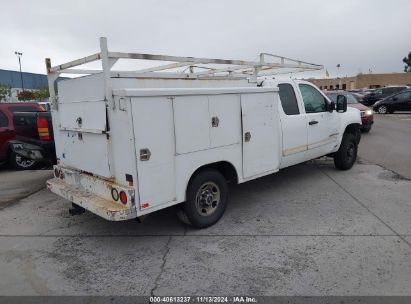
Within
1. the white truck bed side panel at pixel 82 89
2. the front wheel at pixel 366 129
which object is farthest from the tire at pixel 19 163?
the front wheel at pixel 366 129

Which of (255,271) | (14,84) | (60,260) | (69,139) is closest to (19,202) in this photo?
(69,139)

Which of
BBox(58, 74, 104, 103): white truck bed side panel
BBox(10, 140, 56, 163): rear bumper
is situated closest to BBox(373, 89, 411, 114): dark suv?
BBox(10, 140, 56, 163): rear bumper

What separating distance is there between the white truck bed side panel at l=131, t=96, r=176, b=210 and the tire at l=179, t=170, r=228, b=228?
38 centimetres

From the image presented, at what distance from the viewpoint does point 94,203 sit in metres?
4.18

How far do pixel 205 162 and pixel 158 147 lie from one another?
0.78 meters

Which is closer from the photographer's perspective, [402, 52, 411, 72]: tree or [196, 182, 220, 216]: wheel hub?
[196, 182, 220, 216]: wheel hub

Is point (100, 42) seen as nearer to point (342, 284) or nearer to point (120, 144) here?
point (120, 144)

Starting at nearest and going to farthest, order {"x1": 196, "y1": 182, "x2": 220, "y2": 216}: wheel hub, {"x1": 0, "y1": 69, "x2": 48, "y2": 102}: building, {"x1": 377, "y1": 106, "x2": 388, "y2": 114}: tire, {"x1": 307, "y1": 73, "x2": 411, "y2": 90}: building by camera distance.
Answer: {"x1": 196, "y1": 182, "x2": 220, "y2": 216}: wheel hub, {"x1": 377, "y1": 106, "x2": 388, "y2": 114}: tire, {"x1": 0, "y1": 69, "x2": 48, "y2": 102}: building, {"x1": 307, "y1": 73, "x2": 411, "y2": 90}: building

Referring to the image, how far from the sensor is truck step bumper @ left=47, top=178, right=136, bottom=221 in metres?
3.87

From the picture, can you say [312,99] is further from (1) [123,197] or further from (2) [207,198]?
(1) [123,197]

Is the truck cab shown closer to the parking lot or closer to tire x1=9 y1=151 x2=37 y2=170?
the parking lot

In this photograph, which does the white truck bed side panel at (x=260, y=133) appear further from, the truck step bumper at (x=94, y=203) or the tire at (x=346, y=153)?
the tire at (x=346, y=153)

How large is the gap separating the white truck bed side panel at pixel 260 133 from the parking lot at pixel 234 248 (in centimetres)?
74

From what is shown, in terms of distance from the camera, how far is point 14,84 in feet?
152
